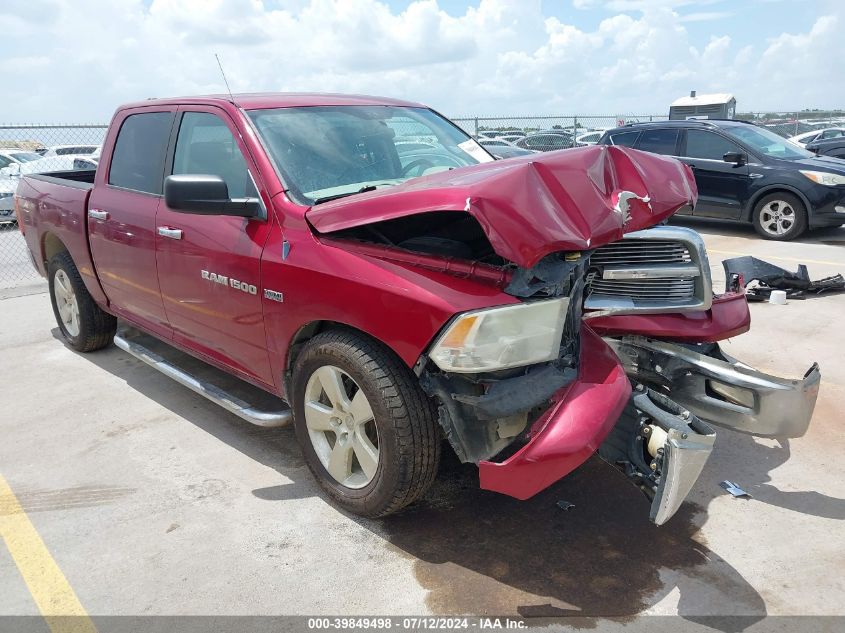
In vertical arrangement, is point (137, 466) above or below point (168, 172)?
below

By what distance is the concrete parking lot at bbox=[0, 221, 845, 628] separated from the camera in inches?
105

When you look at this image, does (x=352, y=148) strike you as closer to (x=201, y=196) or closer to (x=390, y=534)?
(x=201, y=196)

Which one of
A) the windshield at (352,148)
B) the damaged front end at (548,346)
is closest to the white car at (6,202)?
the windshield at (352,148)

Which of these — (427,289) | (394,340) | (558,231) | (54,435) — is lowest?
(54,435)

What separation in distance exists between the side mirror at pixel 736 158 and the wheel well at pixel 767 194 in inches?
20.8

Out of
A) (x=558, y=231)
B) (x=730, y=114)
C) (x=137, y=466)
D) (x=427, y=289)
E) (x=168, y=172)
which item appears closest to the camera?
(x=558, y=231)

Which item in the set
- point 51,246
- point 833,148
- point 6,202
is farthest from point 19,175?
point 833,148

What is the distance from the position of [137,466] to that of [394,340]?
6.43ft

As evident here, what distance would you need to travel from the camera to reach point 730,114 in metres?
19.2

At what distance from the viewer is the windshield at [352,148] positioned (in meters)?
3.43

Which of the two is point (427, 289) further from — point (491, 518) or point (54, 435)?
point (54, 435)

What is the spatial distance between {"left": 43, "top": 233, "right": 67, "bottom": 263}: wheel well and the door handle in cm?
204

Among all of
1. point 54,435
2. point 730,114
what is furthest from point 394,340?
point 730,114

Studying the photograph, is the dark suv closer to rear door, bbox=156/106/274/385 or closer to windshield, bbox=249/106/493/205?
windshield, bbox=249/106/493/205
